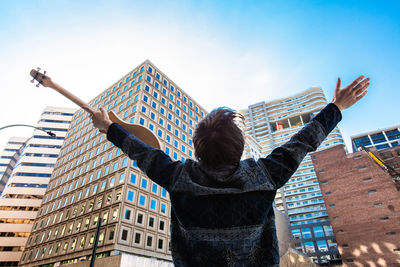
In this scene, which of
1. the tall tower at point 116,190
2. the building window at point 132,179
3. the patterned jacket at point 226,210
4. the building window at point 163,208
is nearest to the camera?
the patterned jacket at point 226,210

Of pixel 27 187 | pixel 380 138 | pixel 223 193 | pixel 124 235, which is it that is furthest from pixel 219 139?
pixel 380 138

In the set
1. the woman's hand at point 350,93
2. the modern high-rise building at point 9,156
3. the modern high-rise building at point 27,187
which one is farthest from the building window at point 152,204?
the modern high-rise building at point 9,156

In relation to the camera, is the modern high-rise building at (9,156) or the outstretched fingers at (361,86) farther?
the modern high-rise building at (9,156)

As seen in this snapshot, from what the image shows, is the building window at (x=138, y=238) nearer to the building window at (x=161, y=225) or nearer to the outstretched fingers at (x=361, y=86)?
the building window at (x=161, y=225)

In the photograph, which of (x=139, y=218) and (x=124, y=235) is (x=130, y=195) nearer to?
(x=139, y=218)

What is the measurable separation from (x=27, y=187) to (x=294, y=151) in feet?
233

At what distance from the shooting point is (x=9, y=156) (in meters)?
85.1

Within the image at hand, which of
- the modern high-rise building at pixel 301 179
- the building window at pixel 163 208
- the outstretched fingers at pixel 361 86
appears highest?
the modern high-rise building at pixel 301 179

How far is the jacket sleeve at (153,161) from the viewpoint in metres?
1.35

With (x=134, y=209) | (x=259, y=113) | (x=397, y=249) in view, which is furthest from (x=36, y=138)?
(x=259, y=113)

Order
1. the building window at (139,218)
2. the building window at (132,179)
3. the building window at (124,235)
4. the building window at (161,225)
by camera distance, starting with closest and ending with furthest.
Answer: the building window at (124,235)
the building window at (139,218)
the building window at (132,179)
the building window at (161,225)

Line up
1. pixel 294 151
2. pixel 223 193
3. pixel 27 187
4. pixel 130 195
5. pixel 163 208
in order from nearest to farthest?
1. pixel 223 193
2. pixel 294 151
3. pixel 130 195
4. pixel 163 208
5. pixel 27 187

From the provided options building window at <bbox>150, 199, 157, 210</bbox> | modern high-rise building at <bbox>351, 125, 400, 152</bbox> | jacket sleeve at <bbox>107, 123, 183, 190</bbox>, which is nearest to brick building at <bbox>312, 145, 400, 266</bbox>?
building window at <bbox>150, 199, 157, 210</bbox>

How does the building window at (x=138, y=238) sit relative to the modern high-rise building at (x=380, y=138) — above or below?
below
